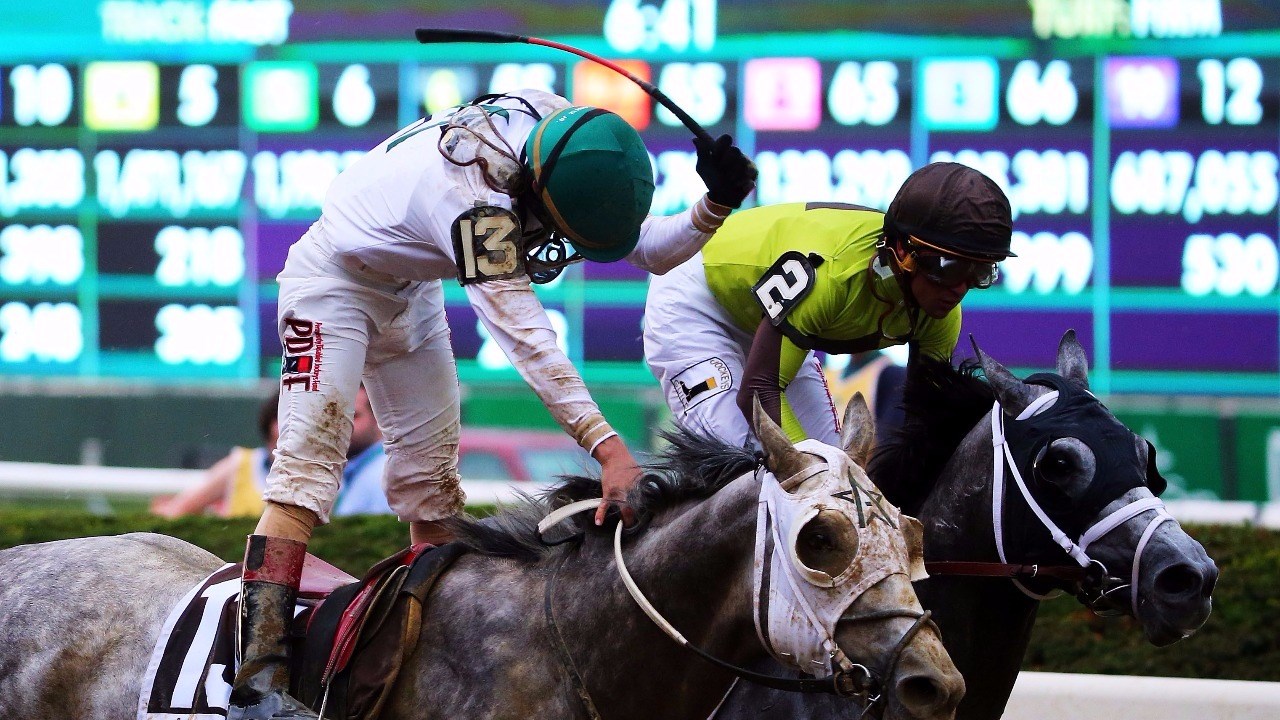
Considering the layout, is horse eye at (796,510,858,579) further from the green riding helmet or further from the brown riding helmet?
the brown riding helmet

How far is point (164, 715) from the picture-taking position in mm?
3049

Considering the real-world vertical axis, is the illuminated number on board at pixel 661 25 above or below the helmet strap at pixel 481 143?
above

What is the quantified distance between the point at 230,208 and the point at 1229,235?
196 inches

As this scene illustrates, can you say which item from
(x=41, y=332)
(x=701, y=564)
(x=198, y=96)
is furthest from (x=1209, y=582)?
(x=41, y=332)

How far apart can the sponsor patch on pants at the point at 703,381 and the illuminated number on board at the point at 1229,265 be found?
15.3 feet

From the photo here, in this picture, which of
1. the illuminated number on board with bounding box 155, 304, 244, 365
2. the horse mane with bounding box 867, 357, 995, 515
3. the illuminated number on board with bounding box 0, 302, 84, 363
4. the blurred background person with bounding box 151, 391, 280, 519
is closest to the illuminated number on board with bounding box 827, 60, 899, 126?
the blurred background person with bounding box 151, 391, 280, 519

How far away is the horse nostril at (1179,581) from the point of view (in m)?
3.13

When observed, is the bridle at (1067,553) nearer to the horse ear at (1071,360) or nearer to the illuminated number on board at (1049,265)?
the horse ear at (1071,360)

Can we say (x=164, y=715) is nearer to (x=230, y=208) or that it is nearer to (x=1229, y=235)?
(x=230, y=208)

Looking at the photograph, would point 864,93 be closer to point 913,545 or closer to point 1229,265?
point 1229,265

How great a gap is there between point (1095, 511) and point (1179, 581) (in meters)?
0.21

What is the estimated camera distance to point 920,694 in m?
2.42

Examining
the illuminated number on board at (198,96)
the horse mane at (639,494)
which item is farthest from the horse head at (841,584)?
the illuminated number on board at (198,96)

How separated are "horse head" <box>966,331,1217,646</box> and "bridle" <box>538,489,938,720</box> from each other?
745mm
